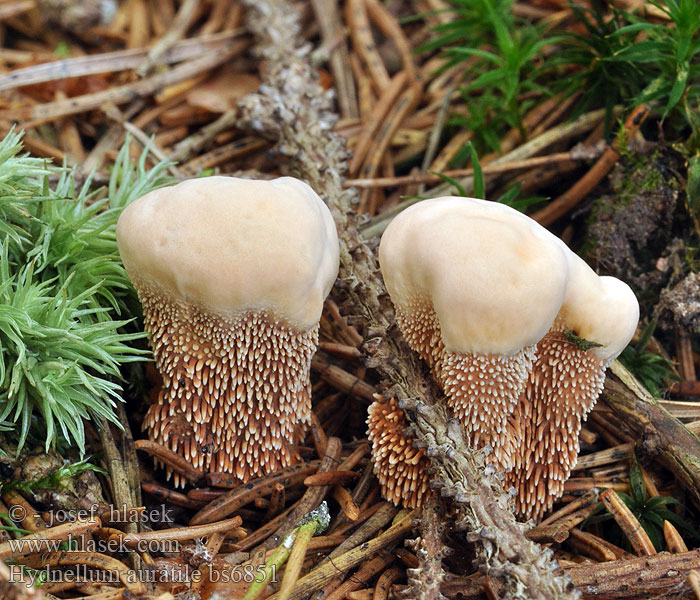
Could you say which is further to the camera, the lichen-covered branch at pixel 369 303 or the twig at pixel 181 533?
the twig at pixel 181 533

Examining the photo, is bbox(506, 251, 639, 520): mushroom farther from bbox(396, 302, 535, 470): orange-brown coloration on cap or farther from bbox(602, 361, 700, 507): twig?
bbox(602, 361, 700, 507): twig

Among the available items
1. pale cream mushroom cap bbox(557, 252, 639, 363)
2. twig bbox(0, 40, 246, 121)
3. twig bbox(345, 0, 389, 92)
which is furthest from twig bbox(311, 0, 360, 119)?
pale cream mushroom cap bbox(557, 252, 639, 363)

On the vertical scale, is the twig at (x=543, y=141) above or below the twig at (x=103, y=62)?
below

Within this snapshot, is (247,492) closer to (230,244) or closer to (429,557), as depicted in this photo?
(429,557)

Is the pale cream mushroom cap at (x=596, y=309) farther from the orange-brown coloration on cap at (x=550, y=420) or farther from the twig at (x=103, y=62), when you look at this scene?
the twig at (x=103, y=62)

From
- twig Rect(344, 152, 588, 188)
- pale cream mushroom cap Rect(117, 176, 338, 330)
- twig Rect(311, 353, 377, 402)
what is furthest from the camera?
twig Rect(344, 152, 588, 188)

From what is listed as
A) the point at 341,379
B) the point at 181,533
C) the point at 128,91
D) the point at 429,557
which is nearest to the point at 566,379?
the point at 429,557

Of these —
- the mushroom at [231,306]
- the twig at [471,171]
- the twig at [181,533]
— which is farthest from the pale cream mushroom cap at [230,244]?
the twig at [471,171]

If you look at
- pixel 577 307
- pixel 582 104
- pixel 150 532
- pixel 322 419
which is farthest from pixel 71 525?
pixel 582 104
